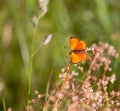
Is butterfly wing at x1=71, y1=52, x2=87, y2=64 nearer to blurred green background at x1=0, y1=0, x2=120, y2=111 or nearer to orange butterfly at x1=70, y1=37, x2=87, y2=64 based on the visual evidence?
orange butterfly at x1=70, y1=37, x2=87, y2=64

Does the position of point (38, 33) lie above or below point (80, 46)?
above

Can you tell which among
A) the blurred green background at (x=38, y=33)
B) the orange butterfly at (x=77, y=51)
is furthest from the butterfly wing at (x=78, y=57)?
the blurred green background at (x=38, y=33)

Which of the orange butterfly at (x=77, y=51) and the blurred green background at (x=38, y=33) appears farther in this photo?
the blurred green background at (x=38, y=33)

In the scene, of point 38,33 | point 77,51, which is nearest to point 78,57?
point 77,51

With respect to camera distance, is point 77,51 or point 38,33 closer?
point 77,51

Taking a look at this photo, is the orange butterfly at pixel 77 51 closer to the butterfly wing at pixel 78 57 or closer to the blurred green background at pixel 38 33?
the butterfly wing at pixel 78 57

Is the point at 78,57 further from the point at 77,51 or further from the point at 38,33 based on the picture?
the point at 38,33
